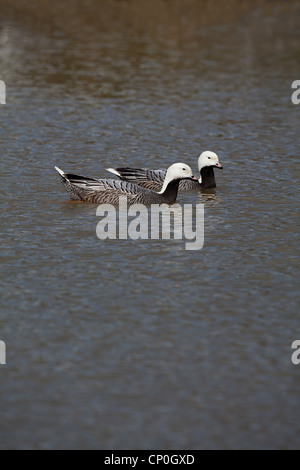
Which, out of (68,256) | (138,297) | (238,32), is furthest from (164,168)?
(238,32)

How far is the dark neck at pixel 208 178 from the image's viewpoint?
19.0 m

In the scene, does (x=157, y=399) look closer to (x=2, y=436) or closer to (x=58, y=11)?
(x=2, y=436)

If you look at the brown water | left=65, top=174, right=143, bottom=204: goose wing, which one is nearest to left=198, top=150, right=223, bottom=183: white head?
the brown water

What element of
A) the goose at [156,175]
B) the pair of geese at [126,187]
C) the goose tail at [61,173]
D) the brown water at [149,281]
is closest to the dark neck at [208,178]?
the goose at [156,175]

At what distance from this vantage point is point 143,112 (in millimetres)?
25828

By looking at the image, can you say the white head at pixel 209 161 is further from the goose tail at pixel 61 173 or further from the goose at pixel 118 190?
the goose tail at pixel 61 173

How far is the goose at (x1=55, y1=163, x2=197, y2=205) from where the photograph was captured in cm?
1742

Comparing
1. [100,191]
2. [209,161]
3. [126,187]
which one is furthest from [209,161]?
[100,191]

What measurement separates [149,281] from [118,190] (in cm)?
488

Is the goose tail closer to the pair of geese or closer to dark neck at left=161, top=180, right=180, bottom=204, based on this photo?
→ the pair of geese

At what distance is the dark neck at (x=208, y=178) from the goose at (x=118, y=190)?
121 cm

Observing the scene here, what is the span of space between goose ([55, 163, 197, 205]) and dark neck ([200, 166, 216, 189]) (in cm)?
121

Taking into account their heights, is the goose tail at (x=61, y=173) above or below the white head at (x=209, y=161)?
below

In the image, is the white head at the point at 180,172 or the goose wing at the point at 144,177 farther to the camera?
A: the goose wing at the point at 144,177
